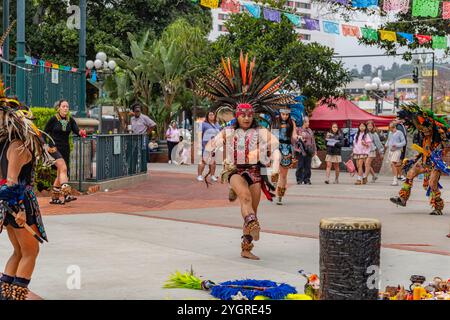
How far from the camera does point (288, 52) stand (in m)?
28.7

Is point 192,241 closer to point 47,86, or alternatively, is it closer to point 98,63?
point 47,86

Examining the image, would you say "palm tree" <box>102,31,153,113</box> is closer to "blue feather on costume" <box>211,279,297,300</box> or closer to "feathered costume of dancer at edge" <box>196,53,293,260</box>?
"feathered costume of dancer at edge" <box>196,53,293,260</box>

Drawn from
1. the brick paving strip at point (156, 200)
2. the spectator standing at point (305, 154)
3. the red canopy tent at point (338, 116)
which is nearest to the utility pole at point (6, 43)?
the brick paving strip at point (156, 200)

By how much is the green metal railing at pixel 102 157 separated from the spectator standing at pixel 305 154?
4.34 meters

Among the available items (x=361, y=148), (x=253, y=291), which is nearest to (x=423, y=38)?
(x=361, y=148)

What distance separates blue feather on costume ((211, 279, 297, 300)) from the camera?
639 cm

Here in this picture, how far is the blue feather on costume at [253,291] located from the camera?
252 inches

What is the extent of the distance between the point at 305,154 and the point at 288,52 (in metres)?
9.24

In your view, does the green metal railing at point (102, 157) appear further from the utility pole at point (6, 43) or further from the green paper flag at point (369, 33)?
the green paper flag at point (369, 33)

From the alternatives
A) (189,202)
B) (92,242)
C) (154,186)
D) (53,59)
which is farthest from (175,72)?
(92,242)

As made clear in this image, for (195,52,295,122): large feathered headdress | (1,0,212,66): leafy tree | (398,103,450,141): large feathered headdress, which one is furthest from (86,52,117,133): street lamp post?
(195,52,295,122): large feathered headdress

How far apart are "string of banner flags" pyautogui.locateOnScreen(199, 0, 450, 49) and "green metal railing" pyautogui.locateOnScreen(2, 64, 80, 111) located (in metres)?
4.82

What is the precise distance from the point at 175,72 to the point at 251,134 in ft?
81.6
